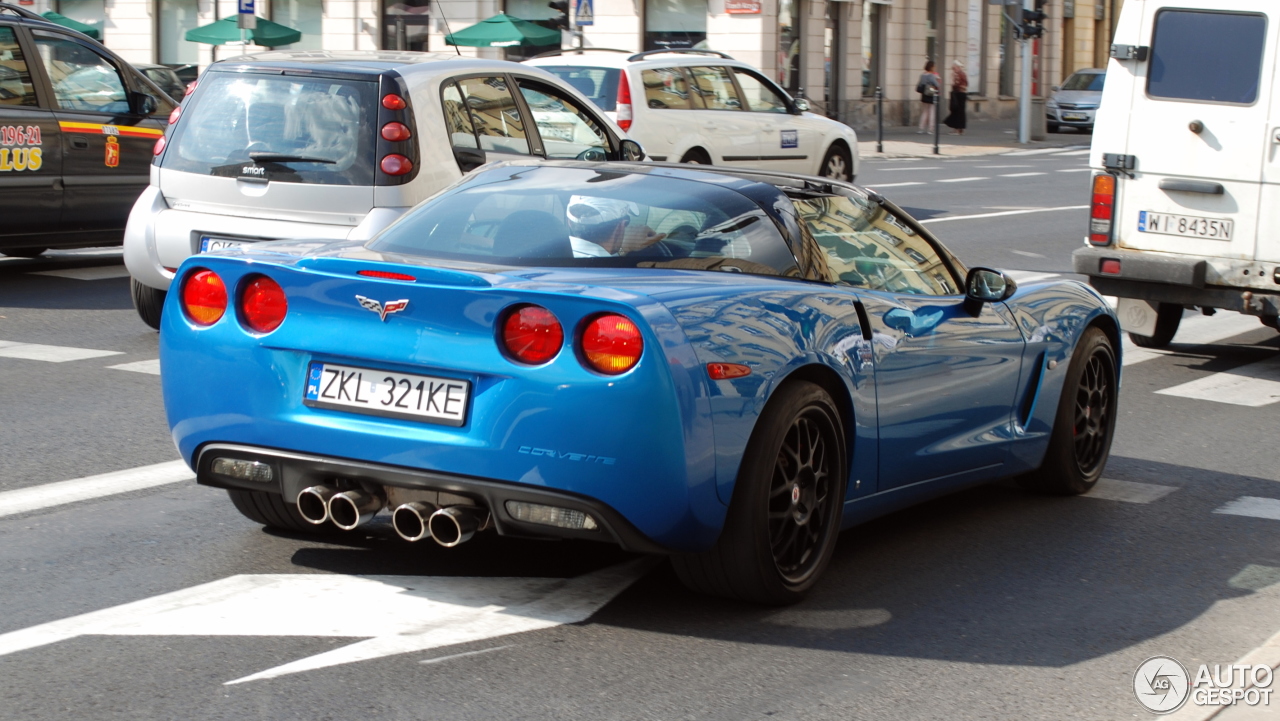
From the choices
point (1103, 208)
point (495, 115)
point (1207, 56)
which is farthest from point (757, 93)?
point (1207, 56)

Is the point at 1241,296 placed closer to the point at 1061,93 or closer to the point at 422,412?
the point at 422,412

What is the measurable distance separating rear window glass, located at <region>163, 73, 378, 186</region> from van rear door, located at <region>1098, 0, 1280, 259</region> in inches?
171

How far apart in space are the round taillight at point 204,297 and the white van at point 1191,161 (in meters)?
6.43

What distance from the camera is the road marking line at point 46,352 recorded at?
8898 millimetres

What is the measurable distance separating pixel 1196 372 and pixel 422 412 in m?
6.54

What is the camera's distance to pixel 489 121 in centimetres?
989

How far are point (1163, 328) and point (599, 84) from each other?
7649 mm

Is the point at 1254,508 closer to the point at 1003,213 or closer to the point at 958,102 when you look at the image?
the point at 1003,213

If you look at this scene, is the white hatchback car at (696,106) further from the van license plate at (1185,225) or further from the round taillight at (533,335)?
the round taillight at (533,335)

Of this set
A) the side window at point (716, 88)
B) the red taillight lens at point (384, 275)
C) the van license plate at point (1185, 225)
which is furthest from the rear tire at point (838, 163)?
the red taillight lens at point (384, 275)

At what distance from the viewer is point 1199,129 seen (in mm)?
9742

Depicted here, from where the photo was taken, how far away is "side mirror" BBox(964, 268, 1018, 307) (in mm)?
5777

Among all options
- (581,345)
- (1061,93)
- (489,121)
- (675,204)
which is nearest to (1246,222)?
(489,121)

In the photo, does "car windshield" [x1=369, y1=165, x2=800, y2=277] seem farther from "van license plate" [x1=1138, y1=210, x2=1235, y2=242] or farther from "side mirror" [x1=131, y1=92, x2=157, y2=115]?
"side mirror" [x1=131, y1=92, x2=157, y2=115]
